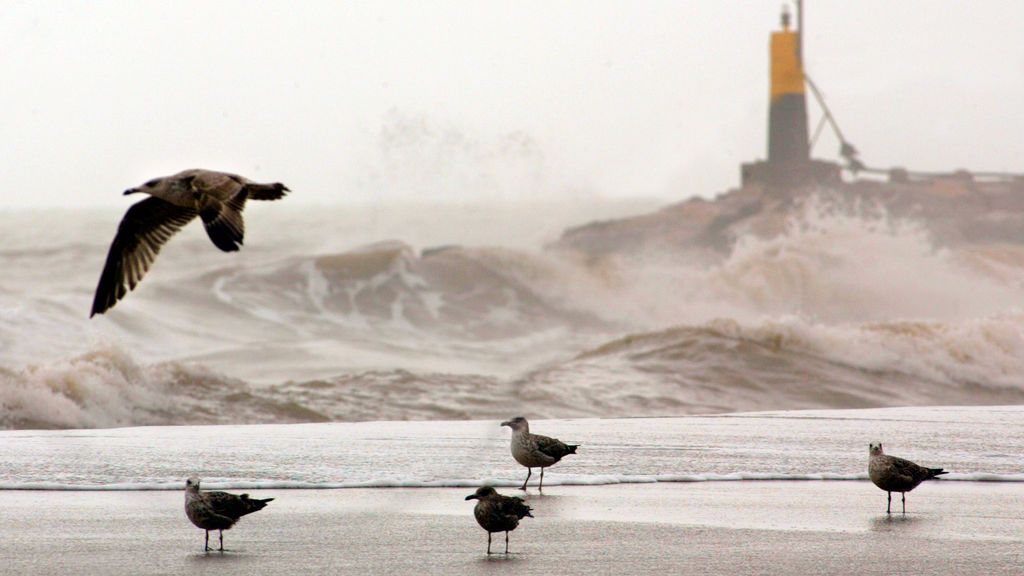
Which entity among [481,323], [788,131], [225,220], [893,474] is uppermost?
[788,131]

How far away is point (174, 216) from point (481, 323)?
70.4 feet

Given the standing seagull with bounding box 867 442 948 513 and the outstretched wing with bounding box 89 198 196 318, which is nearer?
the standing seagull with bounding box 867 442 948 513

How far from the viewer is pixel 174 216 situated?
10.3 m

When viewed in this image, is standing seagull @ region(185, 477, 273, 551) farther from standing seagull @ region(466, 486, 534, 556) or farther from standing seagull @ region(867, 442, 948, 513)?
standing seagull @ region(867, 442, 948, 513)

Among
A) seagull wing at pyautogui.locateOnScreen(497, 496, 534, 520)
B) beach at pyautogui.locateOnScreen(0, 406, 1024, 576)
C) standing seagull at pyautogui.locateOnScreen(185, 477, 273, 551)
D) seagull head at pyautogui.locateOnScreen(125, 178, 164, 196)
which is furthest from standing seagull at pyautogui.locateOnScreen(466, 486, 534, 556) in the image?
seagull head at pyautogui.locateOnScreen(125, 178, 164, 196)

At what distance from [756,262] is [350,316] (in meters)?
13.2

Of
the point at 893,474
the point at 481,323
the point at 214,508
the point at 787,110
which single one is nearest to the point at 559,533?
the point at 214,508

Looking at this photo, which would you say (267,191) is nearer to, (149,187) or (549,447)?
(149,187)

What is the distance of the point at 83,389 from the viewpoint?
15055mm

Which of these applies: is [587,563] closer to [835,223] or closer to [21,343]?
[21,343]

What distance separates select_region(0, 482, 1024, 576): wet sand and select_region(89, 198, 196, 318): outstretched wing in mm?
1958

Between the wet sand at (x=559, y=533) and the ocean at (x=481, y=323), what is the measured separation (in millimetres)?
7065

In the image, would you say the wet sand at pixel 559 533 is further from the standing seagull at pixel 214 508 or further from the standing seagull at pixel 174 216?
the standing seagull at pixel 174 216

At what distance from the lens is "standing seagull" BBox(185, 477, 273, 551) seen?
6.70 m
